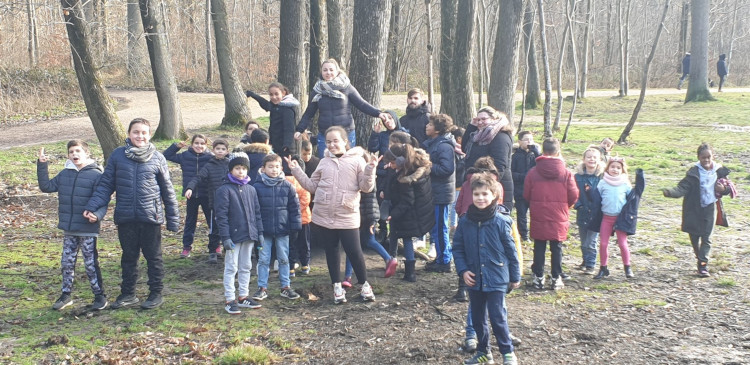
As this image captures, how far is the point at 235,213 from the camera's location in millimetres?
6625

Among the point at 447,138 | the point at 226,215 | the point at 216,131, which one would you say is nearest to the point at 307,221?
the point at 226,215

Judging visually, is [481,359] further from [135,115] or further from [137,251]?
[135,115]

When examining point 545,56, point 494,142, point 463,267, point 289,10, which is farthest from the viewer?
point 545,56

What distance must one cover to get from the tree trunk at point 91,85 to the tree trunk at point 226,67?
20.2 ft

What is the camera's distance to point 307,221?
789 centimetres

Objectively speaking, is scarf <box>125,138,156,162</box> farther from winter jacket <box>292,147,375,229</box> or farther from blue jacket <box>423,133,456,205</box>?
blue jacket <box>423,133,456,205</box>

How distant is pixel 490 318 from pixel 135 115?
2210cm

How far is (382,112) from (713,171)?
4083 mm

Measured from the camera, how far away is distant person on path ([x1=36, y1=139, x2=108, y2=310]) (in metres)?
6.58

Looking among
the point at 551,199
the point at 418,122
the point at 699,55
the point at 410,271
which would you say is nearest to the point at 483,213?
the point at 551,199

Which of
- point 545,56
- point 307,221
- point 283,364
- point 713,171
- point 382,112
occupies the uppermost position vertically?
point 545,56

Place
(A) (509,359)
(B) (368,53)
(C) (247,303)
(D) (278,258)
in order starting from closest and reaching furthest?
(A) (509,359)
(C) (247,303)
(D) (278,258)
(B) (368,53)

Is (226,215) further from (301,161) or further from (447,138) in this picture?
(447,138)

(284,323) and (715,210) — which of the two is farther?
(715,210)
